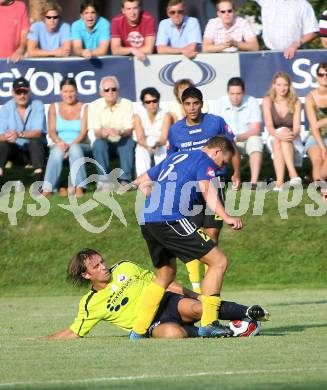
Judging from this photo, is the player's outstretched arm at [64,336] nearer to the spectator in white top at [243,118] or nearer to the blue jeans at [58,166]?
the blue jeans at [58,166]

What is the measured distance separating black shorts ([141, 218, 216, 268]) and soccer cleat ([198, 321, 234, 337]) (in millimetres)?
598

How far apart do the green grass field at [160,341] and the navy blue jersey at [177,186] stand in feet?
3.72

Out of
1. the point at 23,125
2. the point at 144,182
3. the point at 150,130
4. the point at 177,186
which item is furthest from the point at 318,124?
the point at 177,186

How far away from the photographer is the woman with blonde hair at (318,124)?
56.5 feet

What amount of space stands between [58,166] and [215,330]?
7.13 m

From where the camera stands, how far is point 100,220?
17.2m

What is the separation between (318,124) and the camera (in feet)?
56.7

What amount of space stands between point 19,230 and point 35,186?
79cm

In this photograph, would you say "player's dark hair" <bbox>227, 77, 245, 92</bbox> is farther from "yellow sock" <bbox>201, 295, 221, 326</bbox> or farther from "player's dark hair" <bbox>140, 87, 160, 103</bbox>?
"yellow sock" <bbox>201, 295, 221, 326</bbox>

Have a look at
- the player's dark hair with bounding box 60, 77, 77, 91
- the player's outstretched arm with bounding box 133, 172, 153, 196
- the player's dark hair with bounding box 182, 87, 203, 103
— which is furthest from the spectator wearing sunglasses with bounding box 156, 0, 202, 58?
the player's outstretched arm with bounding box 133, 172, 153, 196

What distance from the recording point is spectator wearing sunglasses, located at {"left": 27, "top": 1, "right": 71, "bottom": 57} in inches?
721

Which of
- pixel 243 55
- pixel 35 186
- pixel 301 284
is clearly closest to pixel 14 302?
pixel 35 186

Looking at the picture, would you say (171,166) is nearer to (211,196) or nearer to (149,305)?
(211,196)

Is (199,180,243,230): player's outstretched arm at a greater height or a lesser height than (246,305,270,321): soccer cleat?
greater
